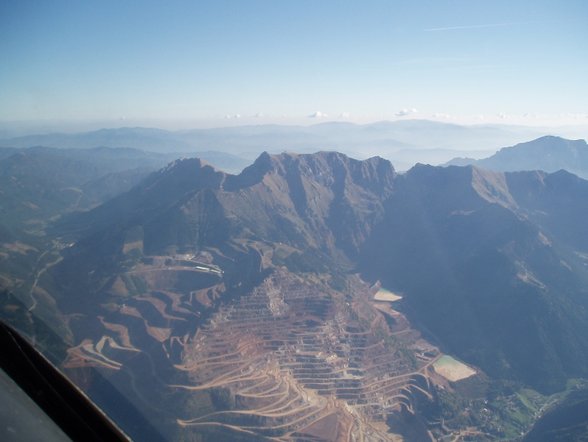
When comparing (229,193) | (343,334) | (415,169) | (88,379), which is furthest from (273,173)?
(88,379)

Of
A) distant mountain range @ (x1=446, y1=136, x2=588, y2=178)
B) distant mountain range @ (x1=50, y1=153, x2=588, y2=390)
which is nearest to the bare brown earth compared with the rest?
distant mountain range @ (x1=50, y1=153, x2=588, y2=390)

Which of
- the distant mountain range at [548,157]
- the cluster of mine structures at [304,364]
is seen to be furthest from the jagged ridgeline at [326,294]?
the distant mountain range at [548,157]

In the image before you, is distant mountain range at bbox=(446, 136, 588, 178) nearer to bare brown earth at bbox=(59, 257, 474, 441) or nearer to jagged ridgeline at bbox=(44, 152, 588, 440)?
jagged ridgeline at bbox=(44, 152, 588, 440)

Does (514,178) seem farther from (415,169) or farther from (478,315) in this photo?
(478,315)

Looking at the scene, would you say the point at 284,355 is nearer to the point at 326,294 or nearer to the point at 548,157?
the point at 326,294

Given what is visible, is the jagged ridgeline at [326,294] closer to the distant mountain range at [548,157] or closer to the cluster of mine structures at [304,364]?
the cluster of mine structures at [304,364]

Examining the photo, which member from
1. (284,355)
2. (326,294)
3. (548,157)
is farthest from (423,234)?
(548,157)
